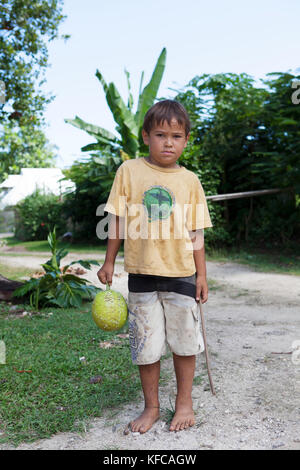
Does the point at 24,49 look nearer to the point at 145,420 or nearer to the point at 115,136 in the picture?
the point at 115,136

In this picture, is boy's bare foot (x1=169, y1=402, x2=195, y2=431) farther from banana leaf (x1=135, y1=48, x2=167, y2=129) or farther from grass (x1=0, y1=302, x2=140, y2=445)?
banana leaf (x1=135, y1=48, x2=167, y2=129)

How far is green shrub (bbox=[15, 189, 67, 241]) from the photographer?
50.3 ft

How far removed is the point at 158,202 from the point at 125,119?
7.35 m

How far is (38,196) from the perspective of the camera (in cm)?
1673

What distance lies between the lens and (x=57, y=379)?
8.96 feet

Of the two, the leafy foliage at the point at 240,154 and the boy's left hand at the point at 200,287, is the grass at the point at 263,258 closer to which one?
the leafy foliage at the point at 240,154

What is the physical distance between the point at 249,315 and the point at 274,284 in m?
1.74

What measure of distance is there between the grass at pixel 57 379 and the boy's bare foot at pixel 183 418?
41 centimetres

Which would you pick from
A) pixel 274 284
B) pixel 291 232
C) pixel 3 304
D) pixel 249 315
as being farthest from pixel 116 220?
pixel 291 232

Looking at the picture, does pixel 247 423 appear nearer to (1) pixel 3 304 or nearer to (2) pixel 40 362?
(2) pixel 40 362

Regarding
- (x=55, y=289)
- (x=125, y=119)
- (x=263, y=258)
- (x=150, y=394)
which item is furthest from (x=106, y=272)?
(x=125, y=119)

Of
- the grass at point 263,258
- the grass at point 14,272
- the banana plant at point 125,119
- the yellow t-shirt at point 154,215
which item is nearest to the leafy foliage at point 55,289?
the grass at point 14,272

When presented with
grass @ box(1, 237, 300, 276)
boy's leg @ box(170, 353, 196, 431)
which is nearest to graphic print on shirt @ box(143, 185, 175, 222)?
boy's leg @ box(170, 353, 196, 431)

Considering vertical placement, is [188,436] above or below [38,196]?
below
